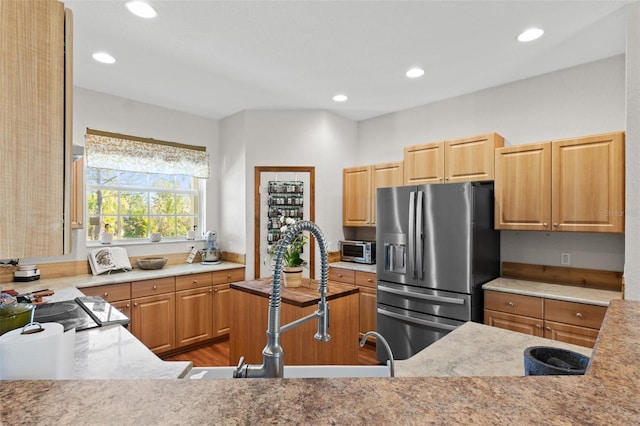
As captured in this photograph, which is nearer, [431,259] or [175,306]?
[431,259]

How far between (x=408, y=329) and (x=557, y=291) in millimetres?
1244

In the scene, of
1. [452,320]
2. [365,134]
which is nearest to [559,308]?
[452,320]

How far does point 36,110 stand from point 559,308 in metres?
3.08

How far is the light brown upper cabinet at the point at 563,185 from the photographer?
2.49 meters

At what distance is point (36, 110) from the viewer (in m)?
0.69

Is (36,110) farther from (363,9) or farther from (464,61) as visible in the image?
(464,61)

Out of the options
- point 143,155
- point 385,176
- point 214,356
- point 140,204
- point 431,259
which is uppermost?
point 143,155

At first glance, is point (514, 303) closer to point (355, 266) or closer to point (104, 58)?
point (355, 266)

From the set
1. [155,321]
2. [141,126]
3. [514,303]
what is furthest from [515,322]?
[141,126]

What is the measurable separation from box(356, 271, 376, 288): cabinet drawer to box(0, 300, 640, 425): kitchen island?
325cm

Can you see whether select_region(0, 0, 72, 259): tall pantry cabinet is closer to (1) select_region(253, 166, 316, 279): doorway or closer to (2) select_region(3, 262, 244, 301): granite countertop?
(2) select_region(3, 262, 244, 301): granite countertop

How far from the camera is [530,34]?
7.98ft

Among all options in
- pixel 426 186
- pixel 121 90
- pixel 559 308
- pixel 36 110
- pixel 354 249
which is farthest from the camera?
pixel 354 249

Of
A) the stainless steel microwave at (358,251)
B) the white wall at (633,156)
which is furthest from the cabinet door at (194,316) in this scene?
the white wall at (633,156)
